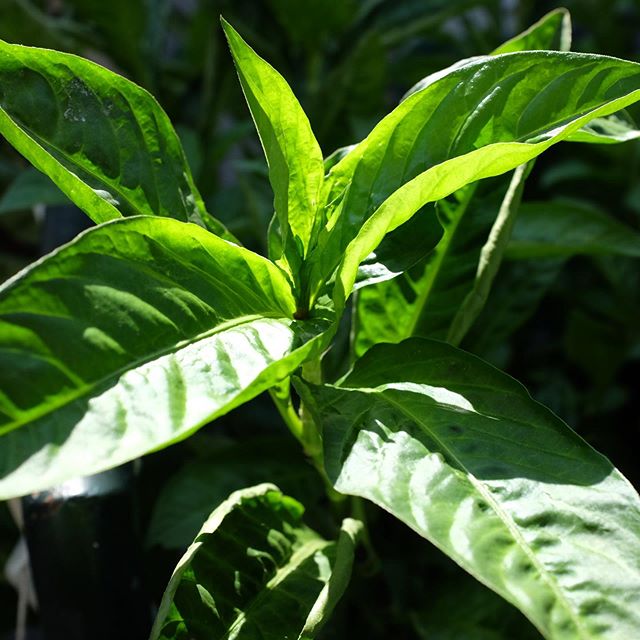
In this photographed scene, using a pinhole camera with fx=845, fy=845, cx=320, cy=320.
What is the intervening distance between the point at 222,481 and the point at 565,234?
1.47 feet

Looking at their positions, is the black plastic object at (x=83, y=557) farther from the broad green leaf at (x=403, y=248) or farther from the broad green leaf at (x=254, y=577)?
the broad green leaf at (x=403, y=248)

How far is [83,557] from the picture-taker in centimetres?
75

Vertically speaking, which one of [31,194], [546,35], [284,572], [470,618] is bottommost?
[470,618]

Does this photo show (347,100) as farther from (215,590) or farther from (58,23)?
(215,590)

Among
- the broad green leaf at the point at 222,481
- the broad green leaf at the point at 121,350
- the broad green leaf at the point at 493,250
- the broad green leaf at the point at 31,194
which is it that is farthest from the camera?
the broad green leaf at the point at 31,194

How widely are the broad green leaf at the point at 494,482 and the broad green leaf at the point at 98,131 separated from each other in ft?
0.60

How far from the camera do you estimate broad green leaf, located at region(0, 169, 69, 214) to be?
1.04 metres

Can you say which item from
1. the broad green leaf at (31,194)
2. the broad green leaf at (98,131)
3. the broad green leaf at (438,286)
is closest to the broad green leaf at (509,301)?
the broad green leaf at (438,286)

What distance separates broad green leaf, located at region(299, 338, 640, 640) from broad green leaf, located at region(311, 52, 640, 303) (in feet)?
0.28

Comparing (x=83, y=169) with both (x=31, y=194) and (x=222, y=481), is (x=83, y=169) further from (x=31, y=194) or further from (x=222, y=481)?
(x=31, y=194)

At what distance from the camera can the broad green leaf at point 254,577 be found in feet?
1.82

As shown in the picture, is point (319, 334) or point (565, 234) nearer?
point (319, 334)

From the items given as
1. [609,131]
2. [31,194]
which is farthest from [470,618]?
[31,194]

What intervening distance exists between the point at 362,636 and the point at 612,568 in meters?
0.47
